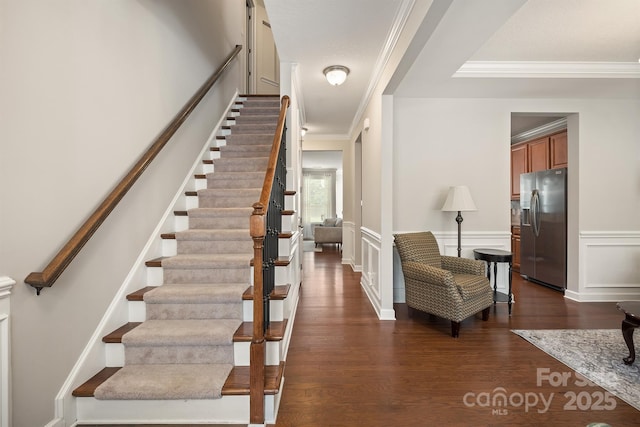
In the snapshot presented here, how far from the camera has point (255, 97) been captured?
500 cm

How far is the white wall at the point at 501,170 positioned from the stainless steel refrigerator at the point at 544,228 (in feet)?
0.73

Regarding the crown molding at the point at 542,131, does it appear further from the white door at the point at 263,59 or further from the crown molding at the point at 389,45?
the white door at the point at 263,59

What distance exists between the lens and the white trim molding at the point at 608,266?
3695 mm

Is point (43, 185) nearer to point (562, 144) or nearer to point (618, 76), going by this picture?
point (618, 76)

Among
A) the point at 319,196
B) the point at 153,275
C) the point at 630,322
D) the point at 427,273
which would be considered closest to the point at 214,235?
the point at 153,275

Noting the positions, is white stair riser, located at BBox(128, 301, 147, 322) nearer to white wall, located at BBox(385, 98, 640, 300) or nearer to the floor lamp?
white wall, located at BBox(385, 98, 640, 300)

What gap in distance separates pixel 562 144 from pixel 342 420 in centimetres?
501

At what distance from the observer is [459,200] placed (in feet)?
10.9

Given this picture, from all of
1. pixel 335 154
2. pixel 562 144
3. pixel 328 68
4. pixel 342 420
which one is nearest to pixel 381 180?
pixel 328 68

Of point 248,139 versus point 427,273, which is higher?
point 248,139

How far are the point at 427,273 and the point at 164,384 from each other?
91.6 inches

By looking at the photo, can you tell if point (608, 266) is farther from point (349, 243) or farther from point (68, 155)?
point (68, 155)

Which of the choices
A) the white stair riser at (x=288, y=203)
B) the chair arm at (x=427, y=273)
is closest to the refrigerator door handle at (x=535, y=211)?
the chair arm at (x=427, y=273)

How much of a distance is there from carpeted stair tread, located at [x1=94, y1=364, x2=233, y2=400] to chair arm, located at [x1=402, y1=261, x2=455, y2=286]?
199 centimetres
